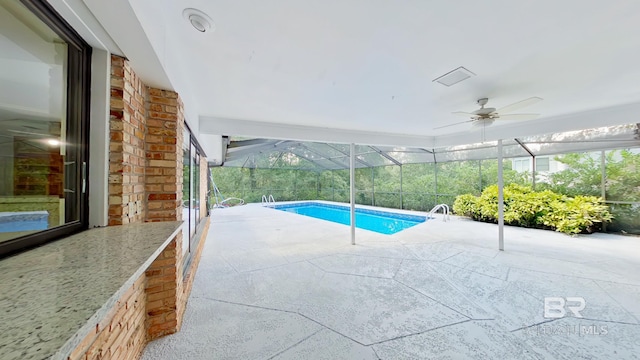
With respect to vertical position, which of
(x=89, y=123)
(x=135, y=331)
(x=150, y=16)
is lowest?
(x=135, y=331)

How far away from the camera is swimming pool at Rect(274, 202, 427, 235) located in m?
9.12

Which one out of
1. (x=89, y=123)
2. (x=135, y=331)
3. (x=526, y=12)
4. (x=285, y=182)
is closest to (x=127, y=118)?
(x=89, y=123)

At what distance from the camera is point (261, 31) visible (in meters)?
1.88

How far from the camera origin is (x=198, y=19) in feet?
5.59

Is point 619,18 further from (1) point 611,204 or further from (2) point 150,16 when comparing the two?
(1) point 611,204

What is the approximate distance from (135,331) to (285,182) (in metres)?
12.6

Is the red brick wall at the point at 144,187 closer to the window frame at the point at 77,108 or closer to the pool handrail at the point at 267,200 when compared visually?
the window frame at the point at 77,108

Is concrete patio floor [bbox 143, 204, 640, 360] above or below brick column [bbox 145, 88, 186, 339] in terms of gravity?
below

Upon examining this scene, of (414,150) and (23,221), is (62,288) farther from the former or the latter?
(414,150)

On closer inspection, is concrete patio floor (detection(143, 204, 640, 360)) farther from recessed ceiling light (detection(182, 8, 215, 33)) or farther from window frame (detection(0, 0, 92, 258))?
recessed ceiling light (detection(182, 8, 215, 33))

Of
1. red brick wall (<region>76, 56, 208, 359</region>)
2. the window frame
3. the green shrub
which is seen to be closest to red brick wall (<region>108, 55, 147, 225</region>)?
red brick wall (<region>76, 56, 208, 359</region>)

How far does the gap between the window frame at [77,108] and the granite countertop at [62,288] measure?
0.16 m

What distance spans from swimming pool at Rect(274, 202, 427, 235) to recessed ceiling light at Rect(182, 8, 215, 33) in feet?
26.1

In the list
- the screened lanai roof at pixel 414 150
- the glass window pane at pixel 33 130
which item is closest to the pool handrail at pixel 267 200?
the screened lanai roof at pixel 414 150
